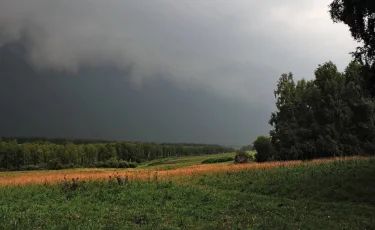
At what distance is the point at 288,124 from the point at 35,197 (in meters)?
52.5

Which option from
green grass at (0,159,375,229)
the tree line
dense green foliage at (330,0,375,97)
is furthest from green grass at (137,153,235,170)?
dense green foliage at (330,0,375,97)

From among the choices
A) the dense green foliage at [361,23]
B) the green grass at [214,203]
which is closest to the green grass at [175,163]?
the green grass at [214,203]

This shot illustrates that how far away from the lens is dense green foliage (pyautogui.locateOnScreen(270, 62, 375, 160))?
61.4 m

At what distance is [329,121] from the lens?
63594 millimetres

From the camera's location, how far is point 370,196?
20312mm

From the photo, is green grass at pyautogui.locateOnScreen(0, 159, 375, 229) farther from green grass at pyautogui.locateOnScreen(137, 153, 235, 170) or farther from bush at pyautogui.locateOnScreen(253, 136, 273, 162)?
green grass at pyautogui.locateOnScreen(137, 153, 235, 170)

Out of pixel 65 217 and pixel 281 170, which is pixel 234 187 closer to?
pixel 281 170

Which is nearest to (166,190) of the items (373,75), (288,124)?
(373,75)

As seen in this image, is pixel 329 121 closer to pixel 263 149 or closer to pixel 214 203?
pixel 263 149

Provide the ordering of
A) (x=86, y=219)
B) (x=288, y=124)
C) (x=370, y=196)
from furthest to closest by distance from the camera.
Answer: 1. (x=288, y=124)
2. (x=370, y=196)
3. (x=86, y=219)

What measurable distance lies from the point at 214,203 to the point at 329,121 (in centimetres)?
4938

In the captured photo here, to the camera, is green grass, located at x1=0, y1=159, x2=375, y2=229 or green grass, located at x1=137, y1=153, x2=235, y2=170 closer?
green grass, located at x1=0, y1=159, x2=375, y2=229

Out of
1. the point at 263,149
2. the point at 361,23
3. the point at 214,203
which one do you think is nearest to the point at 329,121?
the point at 263,149

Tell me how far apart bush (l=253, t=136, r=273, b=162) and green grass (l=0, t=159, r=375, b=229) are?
33623 millimetres
